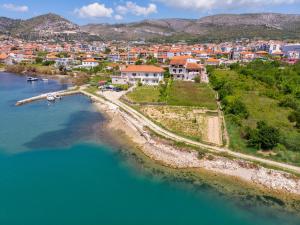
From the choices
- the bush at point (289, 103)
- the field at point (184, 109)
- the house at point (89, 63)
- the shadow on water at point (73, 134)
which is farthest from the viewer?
the house at point (89, 63)

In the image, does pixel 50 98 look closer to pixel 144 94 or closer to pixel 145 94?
pixel 144 94

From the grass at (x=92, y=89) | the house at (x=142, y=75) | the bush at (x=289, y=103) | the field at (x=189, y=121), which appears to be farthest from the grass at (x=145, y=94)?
the bush at (x=289, y=103)

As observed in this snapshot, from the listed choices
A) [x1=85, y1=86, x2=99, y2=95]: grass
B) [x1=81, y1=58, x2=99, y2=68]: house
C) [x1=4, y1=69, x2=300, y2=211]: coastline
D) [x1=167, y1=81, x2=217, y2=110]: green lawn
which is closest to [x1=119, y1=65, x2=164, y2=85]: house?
[x1=167, y1=81, x2=217, y2=110]: green lawn

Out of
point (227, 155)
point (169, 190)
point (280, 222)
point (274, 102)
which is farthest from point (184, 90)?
point (280, 222)

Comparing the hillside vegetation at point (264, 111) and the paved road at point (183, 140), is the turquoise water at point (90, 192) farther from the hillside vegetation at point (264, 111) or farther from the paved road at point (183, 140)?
the hillside vegetation at point (264, 111)

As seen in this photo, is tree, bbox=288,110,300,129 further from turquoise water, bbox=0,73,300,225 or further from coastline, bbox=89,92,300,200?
turquoise water, bbox=0,73,300,225

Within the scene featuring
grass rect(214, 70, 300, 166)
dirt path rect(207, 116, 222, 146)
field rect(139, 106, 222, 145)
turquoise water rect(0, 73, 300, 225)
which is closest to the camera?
turquoise water rect(0, 73, 300, 225)

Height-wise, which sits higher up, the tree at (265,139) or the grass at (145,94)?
the grass at (145,94)
